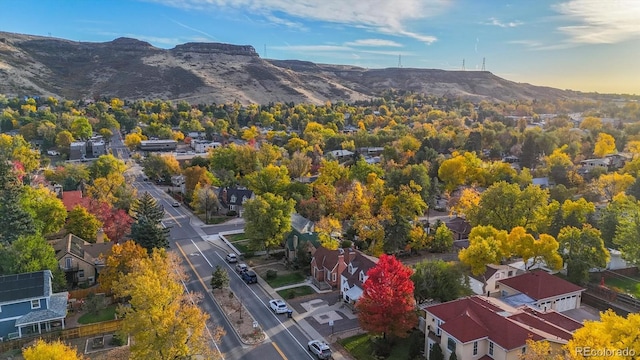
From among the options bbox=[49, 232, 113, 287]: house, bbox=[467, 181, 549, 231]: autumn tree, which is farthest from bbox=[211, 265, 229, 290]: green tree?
bbox=[467, 181, 549, 231]: autumn tree

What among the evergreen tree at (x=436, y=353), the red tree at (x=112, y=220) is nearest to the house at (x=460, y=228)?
the evergreen tree at (x=436, y=353)

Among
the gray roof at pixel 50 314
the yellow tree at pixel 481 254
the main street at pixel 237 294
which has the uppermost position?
the yellow tree at pixel 481 254

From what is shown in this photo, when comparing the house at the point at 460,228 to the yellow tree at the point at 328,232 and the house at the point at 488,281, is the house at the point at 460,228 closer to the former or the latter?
the house at the point at 488,281

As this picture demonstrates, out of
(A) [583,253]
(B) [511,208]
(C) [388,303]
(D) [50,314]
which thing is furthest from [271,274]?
(A) [583,253]

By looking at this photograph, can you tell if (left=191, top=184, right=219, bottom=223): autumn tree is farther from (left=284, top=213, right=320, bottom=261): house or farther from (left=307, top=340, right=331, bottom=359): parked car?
(left=307, top=340, right=331, bottom=359): parked car

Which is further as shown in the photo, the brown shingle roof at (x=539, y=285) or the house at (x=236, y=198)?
the house at (x=236, y=198)

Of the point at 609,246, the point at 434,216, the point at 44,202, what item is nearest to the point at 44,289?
the point at 44,202

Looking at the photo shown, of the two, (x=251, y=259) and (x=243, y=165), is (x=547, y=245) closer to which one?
(x=251, y=259)
